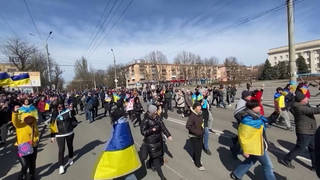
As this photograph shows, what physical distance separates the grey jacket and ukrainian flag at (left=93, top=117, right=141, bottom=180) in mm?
3664

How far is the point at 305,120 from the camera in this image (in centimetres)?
444

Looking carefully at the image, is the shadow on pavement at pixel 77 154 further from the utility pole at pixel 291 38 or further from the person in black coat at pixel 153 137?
the utility pole at pixel 291 38

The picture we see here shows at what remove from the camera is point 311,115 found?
14.4ft

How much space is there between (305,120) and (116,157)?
3989mm

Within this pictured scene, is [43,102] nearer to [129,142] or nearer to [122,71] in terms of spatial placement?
[129,142]

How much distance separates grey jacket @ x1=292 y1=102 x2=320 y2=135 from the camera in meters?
4.38

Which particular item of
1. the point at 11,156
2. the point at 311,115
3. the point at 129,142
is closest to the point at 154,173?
the point at 129,142

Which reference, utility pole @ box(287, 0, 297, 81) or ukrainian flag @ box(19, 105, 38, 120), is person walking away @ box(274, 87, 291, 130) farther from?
ukrainian flag @ box(19, 105, 38, 120)

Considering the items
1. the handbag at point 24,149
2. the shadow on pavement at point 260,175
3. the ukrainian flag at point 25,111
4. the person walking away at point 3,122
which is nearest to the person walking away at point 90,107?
the person walking away at point 3,122

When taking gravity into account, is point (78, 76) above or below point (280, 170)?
above

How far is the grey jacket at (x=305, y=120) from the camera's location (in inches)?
172

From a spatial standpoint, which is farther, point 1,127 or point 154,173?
point 1,127

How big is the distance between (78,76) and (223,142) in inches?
3307

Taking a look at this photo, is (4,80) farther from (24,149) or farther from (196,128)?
(196,128)
